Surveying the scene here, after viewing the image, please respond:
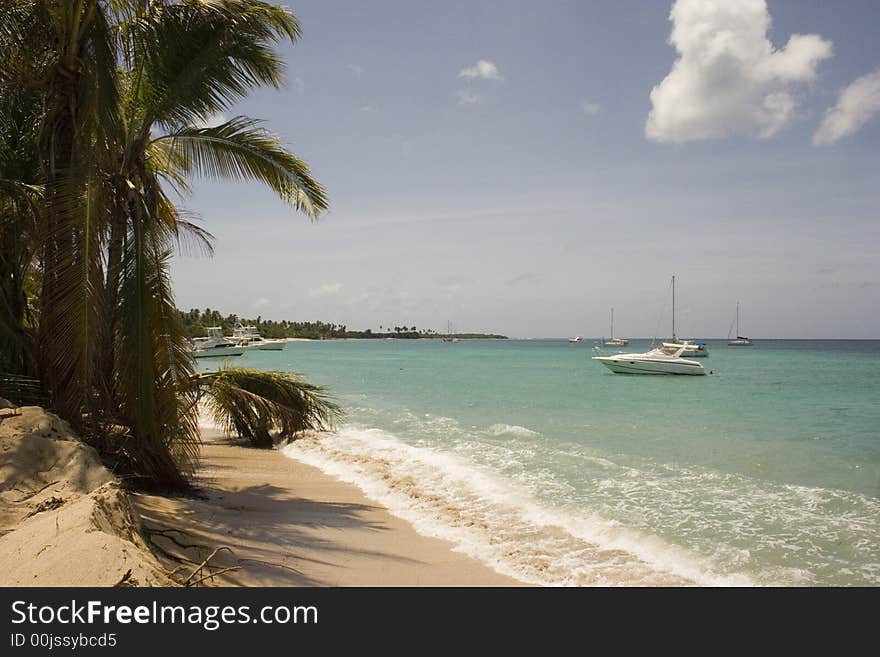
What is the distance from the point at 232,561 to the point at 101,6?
6.20 metres

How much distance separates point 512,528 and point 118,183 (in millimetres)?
5951

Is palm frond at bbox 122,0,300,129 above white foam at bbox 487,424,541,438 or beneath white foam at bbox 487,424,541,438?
above

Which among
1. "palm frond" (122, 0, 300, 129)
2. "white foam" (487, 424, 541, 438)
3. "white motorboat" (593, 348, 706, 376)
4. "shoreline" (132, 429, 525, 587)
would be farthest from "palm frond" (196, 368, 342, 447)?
"white motorboat" (593, 348, 706, 376)

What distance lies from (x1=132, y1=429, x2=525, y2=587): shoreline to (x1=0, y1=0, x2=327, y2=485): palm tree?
100 centimetres

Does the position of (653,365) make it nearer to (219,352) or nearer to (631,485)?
(631,485)

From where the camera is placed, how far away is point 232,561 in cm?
455

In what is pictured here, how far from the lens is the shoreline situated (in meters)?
4.55

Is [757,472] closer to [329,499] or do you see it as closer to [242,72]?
[329,499]

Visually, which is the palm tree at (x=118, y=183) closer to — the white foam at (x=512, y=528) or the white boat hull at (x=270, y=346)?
the white foam at (x=512, y=528)

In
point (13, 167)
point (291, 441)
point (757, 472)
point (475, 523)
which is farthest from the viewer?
point (291, 441)

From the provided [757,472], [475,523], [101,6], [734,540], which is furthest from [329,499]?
[757,472]

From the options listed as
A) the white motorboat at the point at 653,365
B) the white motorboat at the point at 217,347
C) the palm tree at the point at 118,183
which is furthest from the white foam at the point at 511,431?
the white motorboat at the point at 217,347

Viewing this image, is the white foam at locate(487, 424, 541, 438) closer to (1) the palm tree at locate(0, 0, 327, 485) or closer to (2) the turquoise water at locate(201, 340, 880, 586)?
(2) the turquoise water at locate(201, 340, 880, 586)

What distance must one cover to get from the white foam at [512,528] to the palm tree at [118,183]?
3160 millimetres
